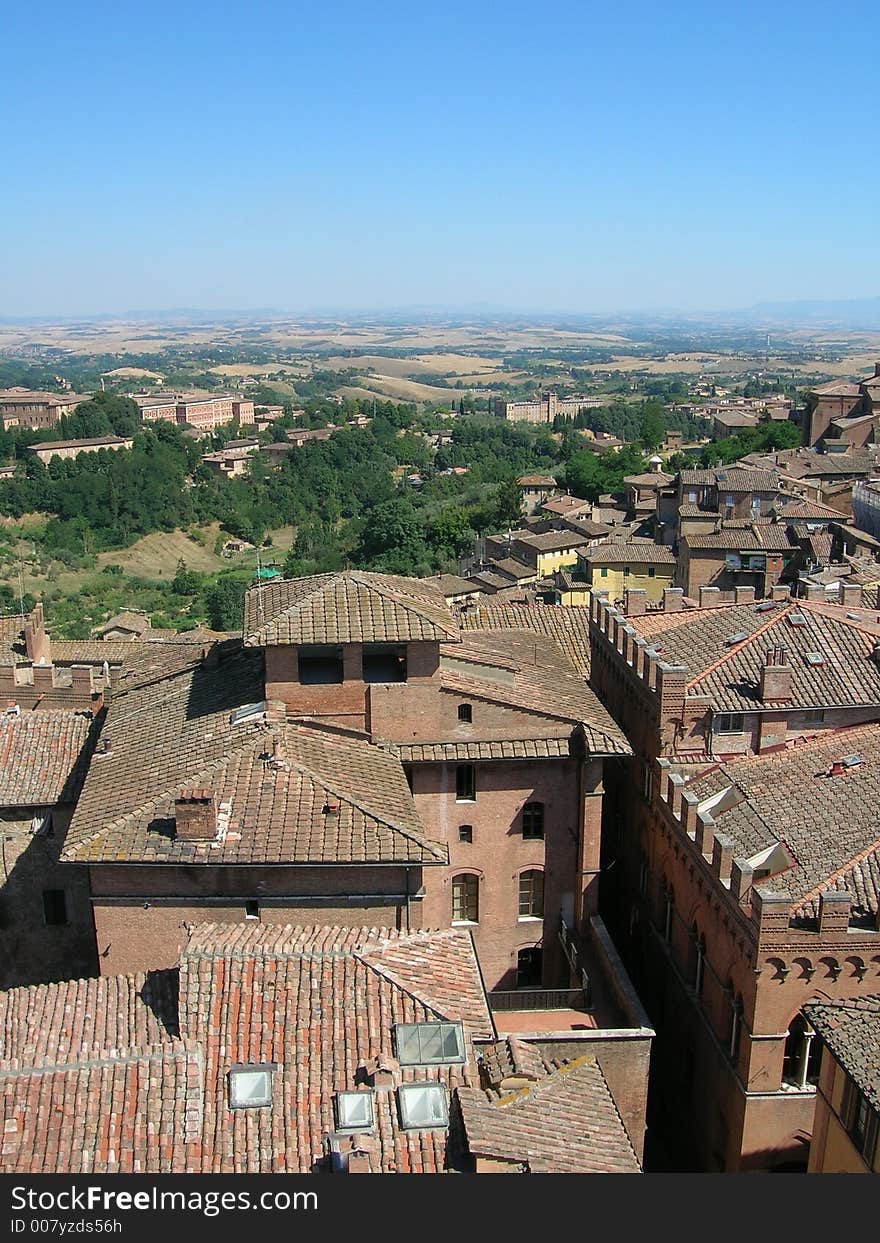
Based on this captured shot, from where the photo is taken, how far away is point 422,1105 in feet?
52.0

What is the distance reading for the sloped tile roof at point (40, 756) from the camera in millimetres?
26234

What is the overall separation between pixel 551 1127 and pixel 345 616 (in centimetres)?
1223

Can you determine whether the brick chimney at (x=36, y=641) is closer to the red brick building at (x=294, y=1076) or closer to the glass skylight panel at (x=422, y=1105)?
the red brick building at (x=294, y=1076)

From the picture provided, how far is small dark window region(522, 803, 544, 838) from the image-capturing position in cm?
2644

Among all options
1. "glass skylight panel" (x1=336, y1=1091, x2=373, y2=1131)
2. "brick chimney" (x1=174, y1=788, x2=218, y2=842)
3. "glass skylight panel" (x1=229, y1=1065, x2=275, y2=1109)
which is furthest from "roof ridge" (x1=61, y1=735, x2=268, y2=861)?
"glass skylight panel" (x1=336, y1=1091, x2=373, y2=1131)

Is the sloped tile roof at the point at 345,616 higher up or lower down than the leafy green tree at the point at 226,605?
higher up

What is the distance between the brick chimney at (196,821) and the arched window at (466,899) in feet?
23.1

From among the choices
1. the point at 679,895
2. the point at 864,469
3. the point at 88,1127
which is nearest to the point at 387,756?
the point at 679,895

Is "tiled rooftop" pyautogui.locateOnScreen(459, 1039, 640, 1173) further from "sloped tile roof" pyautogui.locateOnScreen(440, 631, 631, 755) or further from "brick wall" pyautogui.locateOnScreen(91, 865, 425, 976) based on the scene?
"sloped tile roof" pyautogui.locateOnScreen(440, 631, 631, 755)

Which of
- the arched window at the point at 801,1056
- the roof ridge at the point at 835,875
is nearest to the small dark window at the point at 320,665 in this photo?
the roof ridge at the point at 835,875

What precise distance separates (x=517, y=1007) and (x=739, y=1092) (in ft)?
16.1

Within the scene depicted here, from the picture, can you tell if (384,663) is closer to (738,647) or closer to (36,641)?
(738,647)

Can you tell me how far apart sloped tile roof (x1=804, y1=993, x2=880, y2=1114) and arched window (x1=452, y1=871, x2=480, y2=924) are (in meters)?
8.51

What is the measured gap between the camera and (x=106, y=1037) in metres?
17.7
